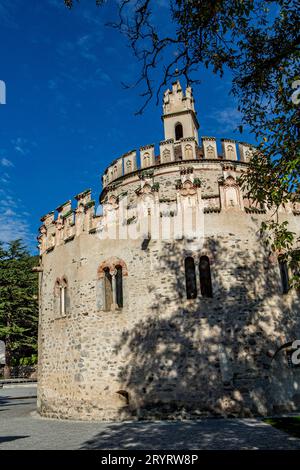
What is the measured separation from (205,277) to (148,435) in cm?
529

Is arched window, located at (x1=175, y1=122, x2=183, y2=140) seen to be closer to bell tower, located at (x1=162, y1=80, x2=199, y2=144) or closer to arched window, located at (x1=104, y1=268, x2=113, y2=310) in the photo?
bell tower, located at (x1=162, y1=80, x2=199, y2=144)

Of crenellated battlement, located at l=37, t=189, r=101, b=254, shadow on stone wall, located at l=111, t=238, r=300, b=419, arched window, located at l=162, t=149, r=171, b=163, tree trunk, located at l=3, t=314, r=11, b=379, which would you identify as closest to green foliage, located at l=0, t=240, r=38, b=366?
tree trunk, located at l=3, t=314, r=11, b=379

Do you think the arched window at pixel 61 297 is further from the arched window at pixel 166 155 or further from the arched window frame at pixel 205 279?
the arched window at pixel 166 155

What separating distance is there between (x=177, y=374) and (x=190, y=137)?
39.5ft

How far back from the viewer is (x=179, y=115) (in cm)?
2186

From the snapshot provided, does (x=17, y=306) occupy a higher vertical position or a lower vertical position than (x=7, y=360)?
higher

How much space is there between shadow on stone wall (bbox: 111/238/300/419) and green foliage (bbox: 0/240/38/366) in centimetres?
2564

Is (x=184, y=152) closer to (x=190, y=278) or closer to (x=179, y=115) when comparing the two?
(x=179, y=115)

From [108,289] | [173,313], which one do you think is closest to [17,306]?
[108,289]

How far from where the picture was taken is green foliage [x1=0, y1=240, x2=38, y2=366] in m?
35.7

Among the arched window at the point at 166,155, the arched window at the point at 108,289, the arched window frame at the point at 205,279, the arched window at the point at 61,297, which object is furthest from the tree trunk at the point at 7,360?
the arched window frame at the point at 205,279

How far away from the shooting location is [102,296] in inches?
549

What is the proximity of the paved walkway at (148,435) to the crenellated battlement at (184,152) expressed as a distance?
39.6 ft

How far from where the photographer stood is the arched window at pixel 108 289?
45.7ft
